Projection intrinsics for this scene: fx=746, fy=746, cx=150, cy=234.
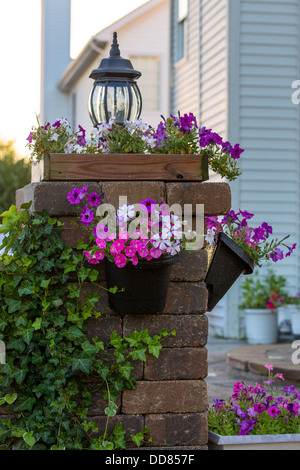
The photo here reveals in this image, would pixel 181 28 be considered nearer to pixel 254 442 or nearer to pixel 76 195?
pixel 76 195

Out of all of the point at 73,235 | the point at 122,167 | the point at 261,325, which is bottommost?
the point at 261,325

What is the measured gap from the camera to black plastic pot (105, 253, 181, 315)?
2547 millimetres

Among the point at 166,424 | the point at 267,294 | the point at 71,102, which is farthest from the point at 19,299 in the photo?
the point at 71,102

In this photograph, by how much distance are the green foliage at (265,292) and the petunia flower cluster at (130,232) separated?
5558 millimetres

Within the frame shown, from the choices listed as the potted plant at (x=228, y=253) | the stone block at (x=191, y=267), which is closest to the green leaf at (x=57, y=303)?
the stone block at (x=191, y=267)

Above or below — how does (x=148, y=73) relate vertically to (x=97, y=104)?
above

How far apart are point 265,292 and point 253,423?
530cm

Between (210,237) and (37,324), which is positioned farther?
(210,237)

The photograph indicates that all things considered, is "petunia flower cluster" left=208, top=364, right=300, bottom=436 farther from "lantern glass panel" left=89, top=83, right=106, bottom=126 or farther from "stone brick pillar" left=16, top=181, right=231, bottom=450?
"lantern glass panel" left=89, top=83, right=106, bottom=126

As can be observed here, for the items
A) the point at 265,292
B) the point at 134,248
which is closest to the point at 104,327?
the point at 134,248

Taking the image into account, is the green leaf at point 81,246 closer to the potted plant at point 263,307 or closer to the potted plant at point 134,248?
the potted plant at point 134,248

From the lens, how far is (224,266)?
119 inches

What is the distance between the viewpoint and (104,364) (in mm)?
2664

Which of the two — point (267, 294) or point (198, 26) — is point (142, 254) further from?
point (198, 26)
